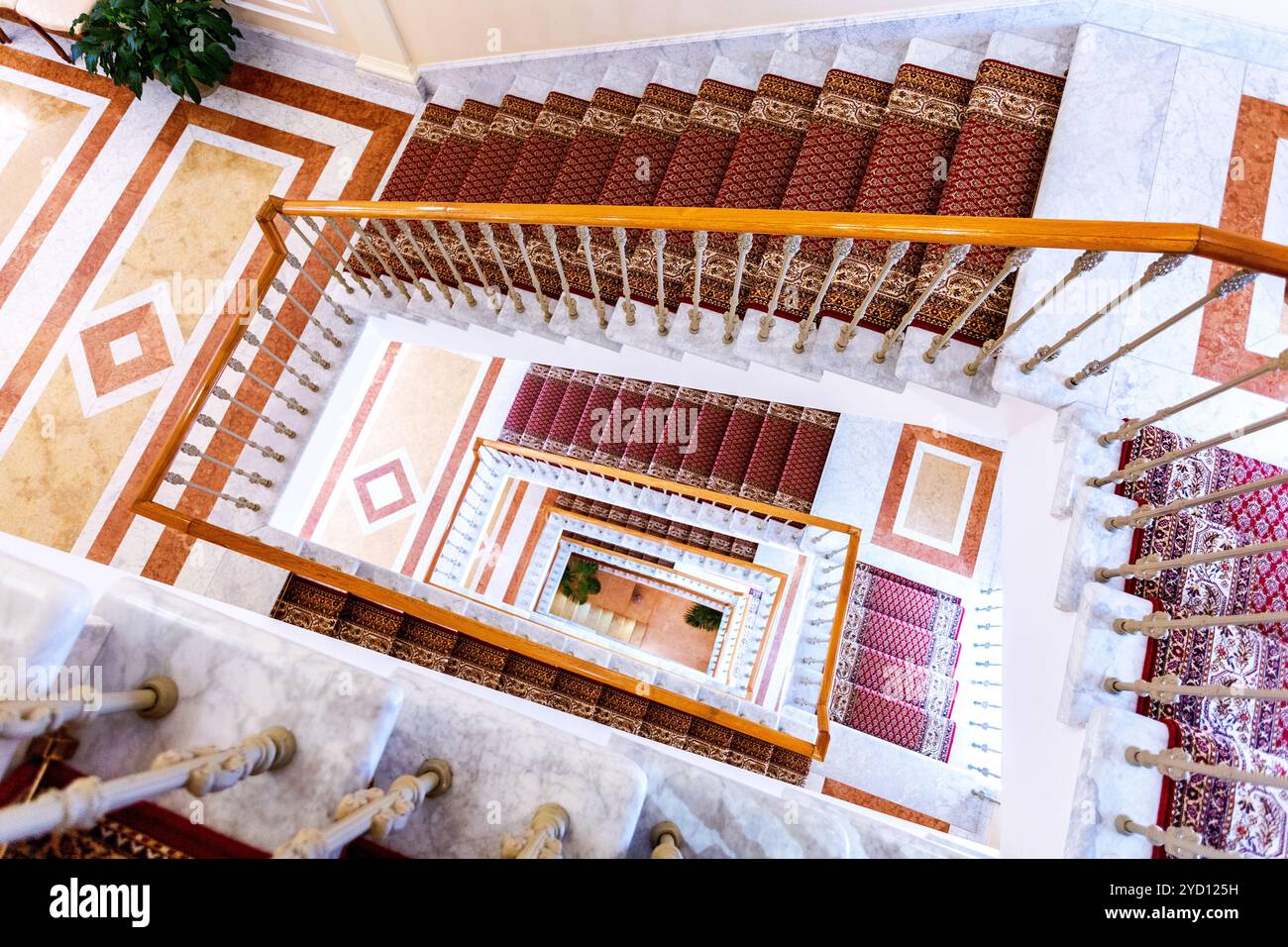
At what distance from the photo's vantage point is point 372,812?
52.5 inches

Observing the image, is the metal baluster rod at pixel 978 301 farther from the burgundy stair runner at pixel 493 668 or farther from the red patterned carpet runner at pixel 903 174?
the burgundy stair runner at pixel 493 668

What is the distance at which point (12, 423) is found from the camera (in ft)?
13.0

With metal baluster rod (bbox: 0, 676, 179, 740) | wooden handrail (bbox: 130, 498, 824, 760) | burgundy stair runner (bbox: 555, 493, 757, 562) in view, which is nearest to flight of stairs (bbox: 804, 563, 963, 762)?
burgundy stair runner (bbox: 555, 493, 757, 562)

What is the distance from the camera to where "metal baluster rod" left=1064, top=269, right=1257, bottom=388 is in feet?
5.08

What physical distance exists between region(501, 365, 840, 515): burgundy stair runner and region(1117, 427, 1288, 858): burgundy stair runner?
238 centimetres

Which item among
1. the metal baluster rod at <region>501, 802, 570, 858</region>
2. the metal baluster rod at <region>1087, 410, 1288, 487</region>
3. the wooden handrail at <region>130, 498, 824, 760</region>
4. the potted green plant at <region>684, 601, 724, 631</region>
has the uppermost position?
the metal baluster rod at <region>1087, 410, 1288, 487</region>

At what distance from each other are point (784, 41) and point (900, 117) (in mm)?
1171

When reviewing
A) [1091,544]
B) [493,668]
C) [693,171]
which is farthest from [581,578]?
[1091,544]

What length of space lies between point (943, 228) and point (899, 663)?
3243 mm

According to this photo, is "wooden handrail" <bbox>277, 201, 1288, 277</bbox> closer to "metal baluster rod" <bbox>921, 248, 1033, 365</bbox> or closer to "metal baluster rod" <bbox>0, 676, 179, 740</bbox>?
"metal baluster rod" <bbox>921, 248, 1033, 365</bbox>

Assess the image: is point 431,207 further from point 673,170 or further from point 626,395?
point 626,395

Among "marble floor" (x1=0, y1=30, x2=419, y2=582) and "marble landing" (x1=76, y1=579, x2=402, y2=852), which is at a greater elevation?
"marble floor" (x1=0, y1=30, x2=419, y2=582)

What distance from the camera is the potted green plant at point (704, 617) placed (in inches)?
286
